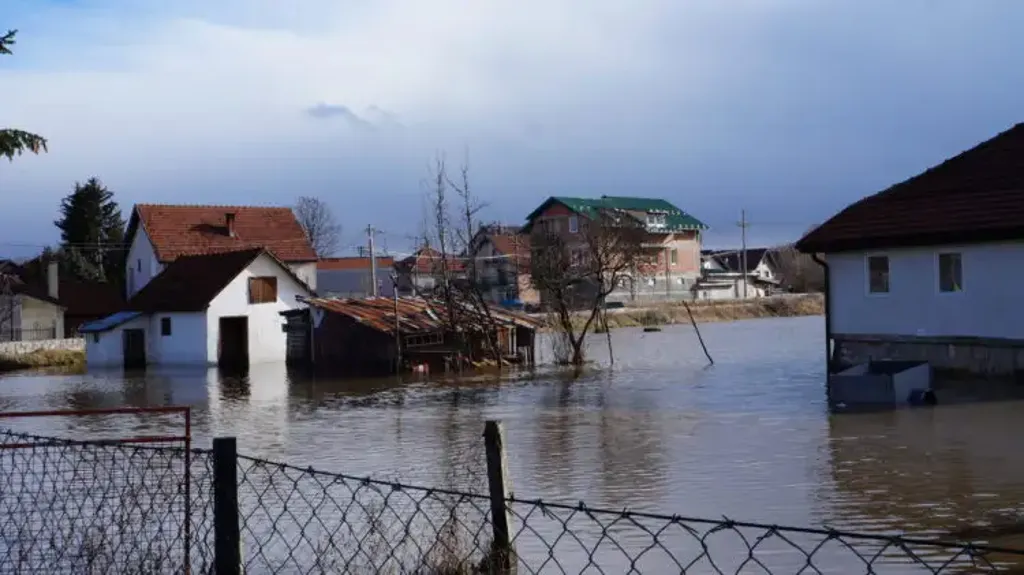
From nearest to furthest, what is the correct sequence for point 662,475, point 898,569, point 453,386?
1. point 898,569
2. point 662,475
3. point 453,386

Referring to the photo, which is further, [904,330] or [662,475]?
[904,330]

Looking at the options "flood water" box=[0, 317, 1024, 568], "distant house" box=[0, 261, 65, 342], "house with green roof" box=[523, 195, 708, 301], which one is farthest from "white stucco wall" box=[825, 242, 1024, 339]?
"house with green roof" box=[523, 195, 708, 301]

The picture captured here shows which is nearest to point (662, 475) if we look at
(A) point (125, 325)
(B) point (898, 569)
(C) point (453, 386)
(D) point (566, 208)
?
(B) point (898, 569)

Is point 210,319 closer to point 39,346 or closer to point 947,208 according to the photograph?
point 39,346

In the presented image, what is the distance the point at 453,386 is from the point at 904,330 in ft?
39.1

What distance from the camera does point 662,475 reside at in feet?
43.5

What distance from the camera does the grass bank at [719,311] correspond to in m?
63.1

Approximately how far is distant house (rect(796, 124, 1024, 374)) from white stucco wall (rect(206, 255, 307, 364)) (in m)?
24.4

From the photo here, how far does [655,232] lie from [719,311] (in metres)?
12.3

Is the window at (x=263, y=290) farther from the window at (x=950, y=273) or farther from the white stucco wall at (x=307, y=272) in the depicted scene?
the window at (x=950, y=273)

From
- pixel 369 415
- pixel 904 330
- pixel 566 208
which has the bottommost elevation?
pixel 369 415

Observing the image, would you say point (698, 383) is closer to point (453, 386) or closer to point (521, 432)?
point (453, 386)

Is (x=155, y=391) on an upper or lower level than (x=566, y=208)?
lower

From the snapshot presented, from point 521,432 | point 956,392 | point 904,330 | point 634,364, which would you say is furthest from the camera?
point 634,364
